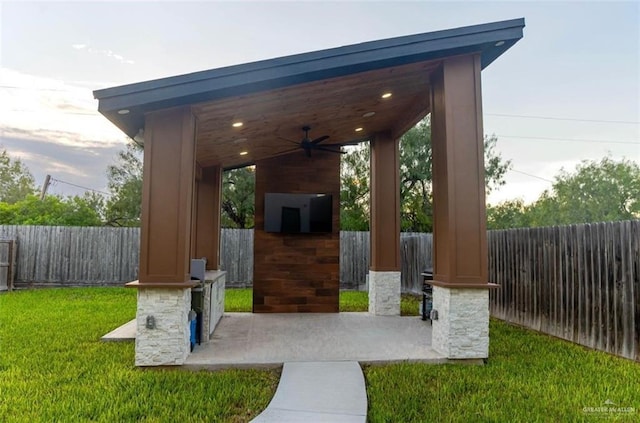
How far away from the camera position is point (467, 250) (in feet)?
13.7

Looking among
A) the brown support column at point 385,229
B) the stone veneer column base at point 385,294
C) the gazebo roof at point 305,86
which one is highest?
the gazebo roof at point 305,86

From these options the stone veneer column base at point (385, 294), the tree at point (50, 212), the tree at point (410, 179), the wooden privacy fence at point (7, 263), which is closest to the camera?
the stone veneer column base at point (385, 294)

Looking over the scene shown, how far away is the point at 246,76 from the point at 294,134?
254 cm

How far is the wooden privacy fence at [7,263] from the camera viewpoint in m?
9.81

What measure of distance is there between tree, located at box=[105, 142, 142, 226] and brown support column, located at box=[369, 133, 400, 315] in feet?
37.7

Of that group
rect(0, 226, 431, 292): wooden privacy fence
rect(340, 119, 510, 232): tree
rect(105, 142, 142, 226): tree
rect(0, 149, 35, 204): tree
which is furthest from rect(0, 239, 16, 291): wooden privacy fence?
rect(0, 149, 35, 204): tree

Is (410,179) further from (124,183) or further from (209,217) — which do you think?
(124,183)

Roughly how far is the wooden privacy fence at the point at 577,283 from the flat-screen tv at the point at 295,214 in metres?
3.28

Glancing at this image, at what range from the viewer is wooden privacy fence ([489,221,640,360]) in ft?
14.0

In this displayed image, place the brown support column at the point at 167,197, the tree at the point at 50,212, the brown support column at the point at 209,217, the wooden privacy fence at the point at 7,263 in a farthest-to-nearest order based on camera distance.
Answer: the tree at the point at 50,212
the wooden privacy fence at the point at 7,263
the brown support column at the point at 209,217
the brown support column at the point at 167,197

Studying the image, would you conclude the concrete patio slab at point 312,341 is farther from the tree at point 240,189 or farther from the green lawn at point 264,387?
the tree at point 240,189

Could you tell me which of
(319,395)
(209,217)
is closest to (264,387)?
(319,395)

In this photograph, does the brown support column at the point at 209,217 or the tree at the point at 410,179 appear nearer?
the brown support column at the point at 209,217

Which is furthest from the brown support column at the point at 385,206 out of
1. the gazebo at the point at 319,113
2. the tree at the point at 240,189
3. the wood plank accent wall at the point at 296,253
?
the tree at the point at 240,189
